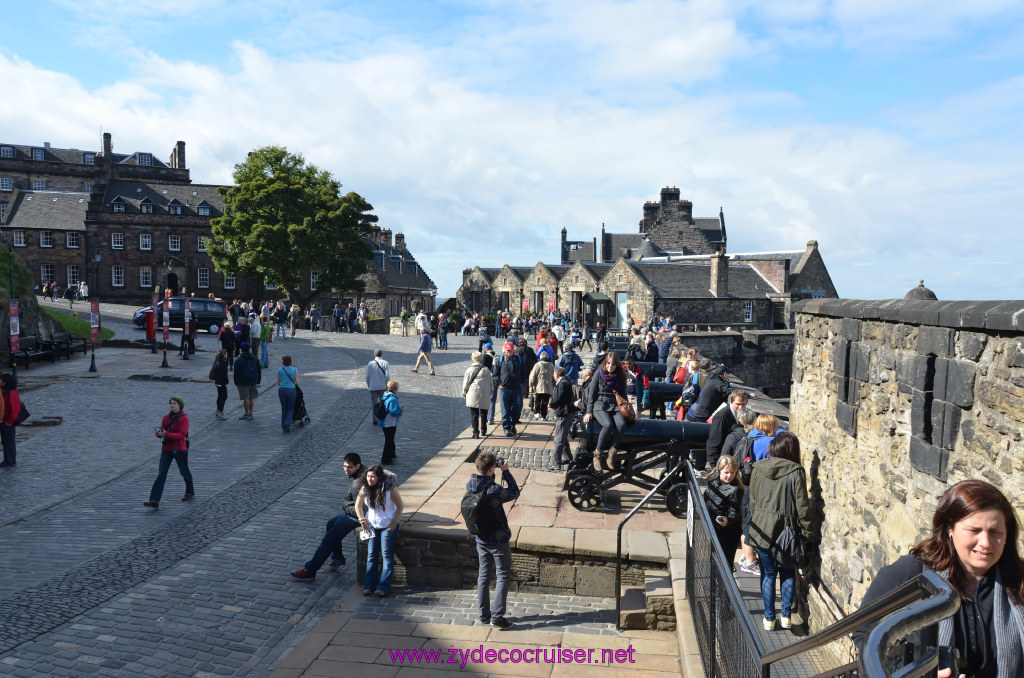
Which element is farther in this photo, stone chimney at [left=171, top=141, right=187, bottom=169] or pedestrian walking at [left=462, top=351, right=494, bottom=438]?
stone chimney at [left=171, top=141, right=187, bottom=169]

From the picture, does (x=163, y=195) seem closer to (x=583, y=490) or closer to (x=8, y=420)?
(x=8, y=420)

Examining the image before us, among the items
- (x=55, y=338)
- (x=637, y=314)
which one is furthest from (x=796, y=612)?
(x=637, y=314)

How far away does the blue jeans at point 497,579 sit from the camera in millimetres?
6570

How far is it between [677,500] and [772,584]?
2.30 metres

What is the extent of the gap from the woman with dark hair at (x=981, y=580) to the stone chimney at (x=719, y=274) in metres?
42.4

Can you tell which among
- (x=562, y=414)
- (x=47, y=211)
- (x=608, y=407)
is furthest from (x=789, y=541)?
(x=47, y=211)

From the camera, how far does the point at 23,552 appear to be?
8.19 meters

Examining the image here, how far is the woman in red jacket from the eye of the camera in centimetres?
1148

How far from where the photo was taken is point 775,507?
6062 millimetres

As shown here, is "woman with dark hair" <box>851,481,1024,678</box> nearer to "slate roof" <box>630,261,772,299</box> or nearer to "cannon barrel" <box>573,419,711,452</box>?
"cannon barrel" <box>573,419,711,452</box>

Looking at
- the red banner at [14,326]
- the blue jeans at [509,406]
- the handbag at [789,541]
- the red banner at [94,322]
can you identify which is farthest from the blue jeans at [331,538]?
the red banner at [94,322]

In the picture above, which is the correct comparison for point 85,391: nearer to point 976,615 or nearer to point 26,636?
point 26,636

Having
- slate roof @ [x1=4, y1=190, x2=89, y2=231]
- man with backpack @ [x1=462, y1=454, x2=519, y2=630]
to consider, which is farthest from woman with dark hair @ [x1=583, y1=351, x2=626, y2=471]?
slate roof @ [x1=4, y1=190, x2=89, y2=231]

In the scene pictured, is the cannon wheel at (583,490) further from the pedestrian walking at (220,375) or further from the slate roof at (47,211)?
the slate roof at (47,211)
